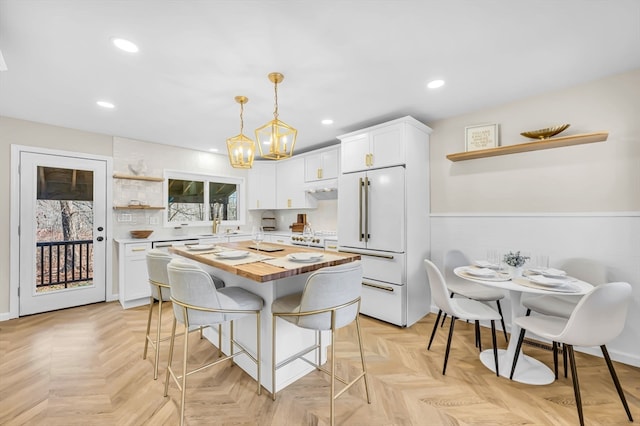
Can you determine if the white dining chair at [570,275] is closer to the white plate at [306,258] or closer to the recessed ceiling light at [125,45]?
the white plate at [306,258]

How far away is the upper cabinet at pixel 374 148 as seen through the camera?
319 cm

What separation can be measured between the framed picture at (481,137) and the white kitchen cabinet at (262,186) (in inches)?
137

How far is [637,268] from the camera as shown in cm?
236

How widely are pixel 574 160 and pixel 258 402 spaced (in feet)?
11.3

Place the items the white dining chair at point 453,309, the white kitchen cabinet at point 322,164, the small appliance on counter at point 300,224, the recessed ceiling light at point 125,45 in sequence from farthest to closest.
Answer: the small appliance on counter at point 300,224 < the white kitchen cabinet at point 322,164 < the white dining chair at point 453,309 < the recessed ceiling light at point 125,45

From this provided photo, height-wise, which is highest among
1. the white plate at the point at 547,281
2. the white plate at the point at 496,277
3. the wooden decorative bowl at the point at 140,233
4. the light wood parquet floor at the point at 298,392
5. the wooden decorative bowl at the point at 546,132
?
the wooden decorative bowl at the point at 546,132

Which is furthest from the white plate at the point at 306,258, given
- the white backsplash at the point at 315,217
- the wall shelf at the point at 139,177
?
the wall shelf at the point at 139,177

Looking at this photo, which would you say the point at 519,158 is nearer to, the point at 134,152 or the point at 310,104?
the point at 310,104

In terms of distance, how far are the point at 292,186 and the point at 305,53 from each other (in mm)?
3145

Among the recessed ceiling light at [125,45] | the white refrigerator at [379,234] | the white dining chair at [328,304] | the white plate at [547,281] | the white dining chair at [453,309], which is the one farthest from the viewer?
the white refrigerator at [379,234]

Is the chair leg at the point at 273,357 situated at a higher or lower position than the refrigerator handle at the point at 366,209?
lower

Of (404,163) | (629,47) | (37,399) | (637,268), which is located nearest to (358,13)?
→ (404,163)

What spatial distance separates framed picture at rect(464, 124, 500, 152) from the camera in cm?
303

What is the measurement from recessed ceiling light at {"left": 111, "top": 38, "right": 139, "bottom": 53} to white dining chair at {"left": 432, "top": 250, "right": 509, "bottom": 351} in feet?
11.0
